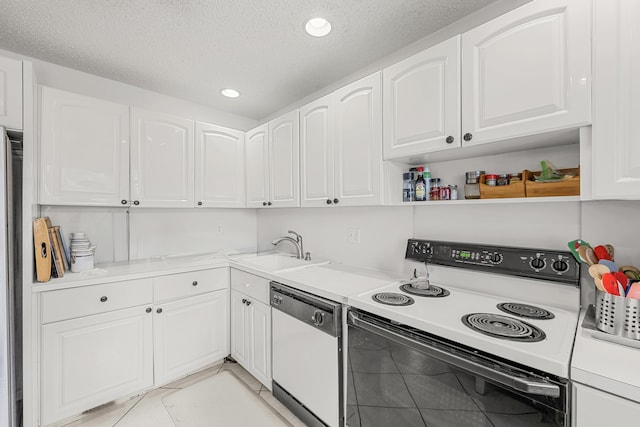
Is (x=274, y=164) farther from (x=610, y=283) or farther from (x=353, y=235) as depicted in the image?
(x=610, y=283)

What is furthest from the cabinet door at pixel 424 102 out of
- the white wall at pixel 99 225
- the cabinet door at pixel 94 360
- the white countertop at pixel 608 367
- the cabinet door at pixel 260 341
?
the white wall at pixel 99 225

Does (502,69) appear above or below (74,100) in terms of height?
below

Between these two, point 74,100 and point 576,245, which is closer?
point 576,245

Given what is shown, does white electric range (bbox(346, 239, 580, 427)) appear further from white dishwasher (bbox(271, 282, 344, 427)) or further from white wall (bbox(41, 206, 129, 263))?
white wall (bbox(41, 206, 129, 263))

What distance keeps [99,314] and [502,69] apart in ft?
8.48

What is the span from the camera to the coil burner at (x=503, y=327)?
37.2 inches

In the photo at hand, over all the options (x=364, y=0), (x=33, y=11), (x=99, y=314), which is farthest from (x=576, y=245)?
(x=33, y=11)

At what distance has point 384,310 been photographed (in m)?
1.23

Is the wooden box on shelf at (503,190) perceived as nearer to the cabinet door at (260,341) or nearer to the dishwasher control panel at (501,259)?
the dishwasher control panel at (501,259)

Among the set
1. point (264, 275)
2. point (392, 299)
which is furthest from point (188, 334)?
point (392, 299)

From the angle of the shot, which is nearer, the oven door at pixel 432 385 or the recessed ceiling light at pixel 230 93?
the oven door at pixel 432 385

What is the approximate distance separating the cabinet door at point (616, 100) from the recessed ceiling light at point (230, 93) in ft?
7.67

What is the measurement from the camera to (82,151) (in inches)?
73.5

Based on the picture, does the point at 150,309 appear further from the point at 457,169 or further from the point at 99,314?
the point at 457,169
